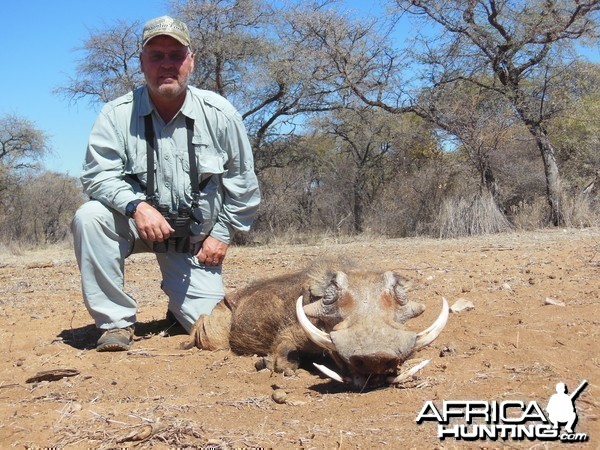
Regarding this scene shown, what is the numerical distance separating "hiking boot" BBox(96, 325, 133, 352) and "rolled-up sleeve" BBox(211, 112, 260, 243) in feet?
2.98

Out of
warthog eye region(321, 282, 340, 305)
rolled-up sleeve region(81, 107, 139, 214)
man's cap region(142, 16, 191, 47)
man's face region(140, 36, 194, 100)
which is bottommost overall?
warthog eye region(321, 282, 340, 305)

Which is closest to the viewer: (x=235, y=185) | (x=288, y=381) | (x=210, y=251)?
(x=288, y=381)

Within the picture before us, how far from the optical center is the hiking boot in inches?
154

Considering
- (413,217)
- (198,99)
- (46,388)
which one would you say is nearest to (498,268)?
(198,99)

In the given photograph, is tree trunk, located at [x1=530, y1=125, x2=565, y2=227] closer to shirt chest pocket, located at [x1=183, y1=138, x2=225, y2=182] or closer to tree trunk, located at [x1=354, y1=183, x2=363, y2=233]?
tree trunk, located at [x1=354, y1=183, x2=363, y2=233]

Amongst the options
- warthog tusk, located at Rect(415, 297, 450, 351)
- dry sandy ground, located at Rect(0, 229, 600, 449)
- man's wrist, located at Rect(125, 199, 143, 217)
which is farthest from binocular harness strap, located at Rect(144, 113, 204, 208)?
warthog tusk, located at Rect(415, 297, 450, 351)

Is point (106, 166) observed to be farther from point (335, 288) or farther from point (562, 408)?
point (562, 408)

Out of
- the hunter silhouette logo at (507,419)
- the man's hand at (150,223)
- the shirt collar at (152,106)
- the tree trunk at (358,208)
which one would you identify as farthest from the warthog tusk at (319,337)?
the tree trunk at (358,208)

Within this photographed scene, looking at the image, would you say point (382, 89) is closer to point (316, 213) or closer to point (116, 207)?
point (316, 213)

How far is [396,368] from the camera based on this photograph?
281 centimetres

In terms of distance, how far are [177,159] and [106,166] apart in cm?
Result: 45

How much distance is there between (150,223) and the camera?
3922mm

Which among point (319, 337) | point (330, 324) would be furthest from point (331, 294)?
point (319, 337)

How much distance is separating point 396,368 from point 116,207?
2.13 m
